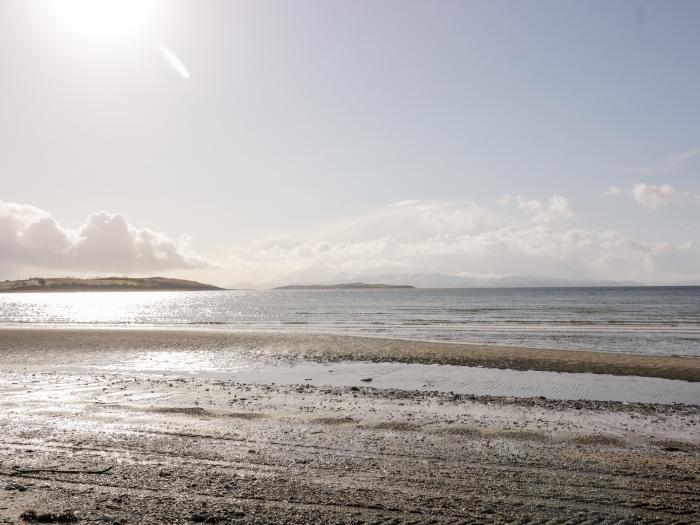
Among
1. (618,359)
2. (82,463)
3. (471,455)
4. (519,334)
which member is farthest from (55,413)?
(519,334)

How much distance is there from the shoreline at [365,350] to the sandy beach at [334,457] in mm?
8931

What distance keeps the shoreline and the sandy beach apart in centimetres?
893

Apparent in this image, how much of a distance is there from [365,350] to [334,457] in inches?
814

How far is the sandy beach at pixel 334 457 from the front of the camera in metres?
7.04

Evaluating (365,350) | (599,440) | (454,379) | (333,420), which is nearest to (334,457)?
(333,420)

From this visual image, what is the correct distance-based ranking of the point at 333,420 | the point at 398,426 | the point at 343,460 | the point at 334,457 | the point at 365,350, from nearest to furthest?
the point at 343,460
the point at 334,457
the point at 398,426
the point at 333,420
the point at 365,350

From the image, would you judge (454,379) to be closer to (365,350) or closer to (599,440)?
(599,440)

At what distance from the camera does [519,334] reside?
4150 centimetres

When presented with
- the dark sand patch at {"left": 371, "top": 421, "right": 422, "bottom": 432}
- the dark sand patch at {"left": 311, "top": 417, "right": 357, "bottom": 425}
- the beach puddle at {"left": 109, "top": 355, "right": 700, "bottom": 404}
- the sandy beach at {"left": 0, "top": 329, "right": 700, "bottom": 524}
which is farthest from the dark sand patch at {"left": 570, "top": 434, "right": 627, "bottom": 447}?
the beach puddle at {"left": 109, "top": 355, "right": 700, "bottom": 404}

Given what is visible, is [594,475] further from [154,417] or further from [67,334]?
[67,334]

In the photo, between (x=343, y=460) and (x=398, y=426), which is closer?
(x=343, y=460)

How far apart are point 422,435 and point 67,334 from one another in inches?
1489

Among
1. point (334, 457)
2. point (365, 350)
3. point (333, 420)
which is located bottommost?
point (365, 350)

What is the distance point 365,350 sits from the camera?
30031 mm
